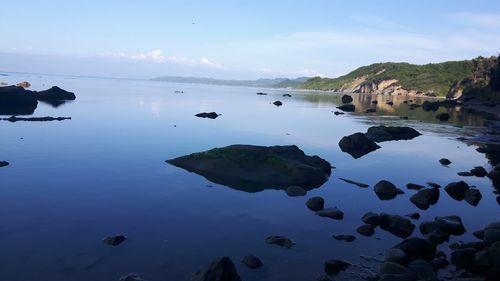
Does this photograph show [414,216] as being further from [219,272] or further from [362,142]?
[362,142]

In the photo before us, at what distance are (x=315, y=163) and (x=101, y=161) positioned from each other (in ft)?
44.9

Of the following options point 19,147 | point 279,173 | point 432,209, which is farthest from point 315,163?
point 19,147

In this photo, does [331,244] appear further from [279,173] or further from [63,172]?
[63,172]

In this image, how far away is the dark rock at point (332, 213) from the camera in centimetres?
1775

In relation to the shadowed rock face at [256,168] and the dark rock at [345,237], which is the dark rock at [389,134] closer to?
the shadowed rock face at [256,168]

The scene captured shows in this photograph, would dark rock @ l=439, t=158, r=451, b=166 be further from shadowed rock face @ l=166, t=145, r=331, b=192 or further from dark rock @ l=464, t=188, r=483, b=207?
shadowed rock face @ l=166, t=145, r=331, b=192

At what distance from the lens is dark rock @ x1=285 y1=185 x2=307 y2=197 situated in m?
21.1

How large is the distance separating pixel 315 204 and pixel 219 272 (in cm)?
883

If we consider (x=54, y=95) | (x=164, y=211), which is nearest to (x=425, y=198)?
(x=164, y=211)

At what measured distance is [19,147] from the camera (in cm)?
3155

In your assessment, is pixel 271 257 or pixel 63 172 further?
pixel 63 172

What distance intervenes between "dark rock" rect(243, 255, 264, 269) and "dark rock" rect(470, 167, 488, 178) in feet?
66.5

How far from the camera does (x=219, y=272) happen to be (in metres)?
10.9

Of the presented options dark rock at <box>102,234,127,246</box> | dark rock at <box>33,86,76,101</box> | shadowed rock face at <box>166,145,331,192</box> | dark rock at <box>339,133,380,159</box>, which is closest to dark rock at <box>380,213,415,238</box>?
shadowed rock face at <box>166,145,331,192</box>
